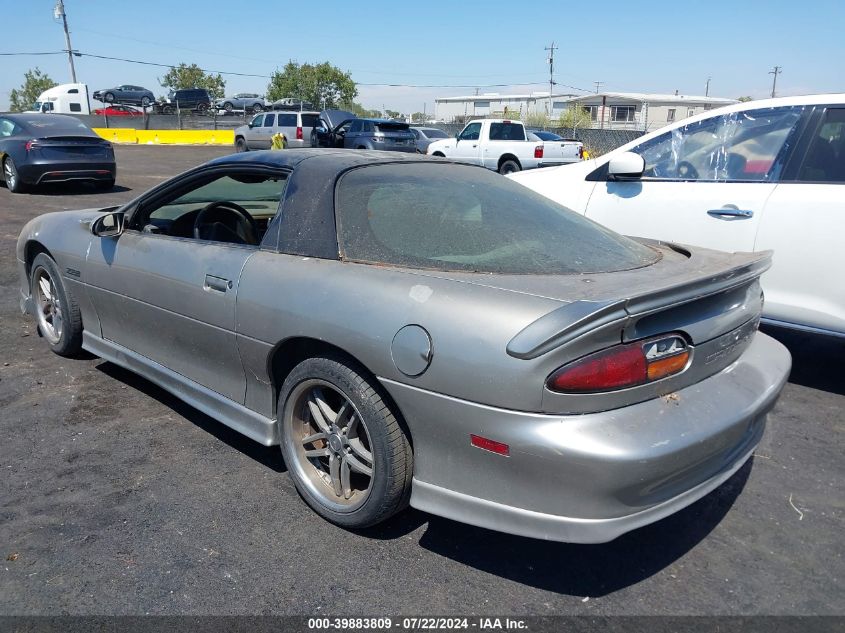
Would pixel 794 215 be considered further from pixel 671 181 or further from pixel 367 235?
pixel 367 235

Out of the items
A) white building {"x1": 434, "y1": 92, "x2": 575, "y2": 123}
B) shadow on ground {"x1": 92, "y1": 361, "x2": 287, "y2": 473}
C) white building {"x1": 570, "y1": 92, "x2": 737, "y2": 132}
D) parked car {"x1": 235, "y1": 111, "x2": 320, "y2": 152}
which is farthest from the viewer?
white building {"x1": 434, "y1": 92, "x2": 575, "y2": 123}

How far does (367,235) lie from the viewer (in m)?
2.95

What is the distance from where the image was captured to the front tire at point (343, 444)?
260 cm

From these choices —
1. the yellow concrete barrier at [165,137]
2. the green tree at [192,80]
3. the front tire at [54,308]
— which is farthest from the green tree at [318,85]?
the front tire at [54,308]

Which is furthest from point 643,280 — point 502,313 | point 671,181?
point 671,181

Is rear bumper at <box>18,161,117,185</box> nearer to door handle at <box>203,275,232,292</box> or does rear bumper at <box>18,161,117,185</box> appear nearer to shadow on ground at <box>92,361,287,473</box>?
shadow on ground at <box>92,361,287,473</box>

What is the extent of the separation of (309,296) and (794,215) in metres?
3.09

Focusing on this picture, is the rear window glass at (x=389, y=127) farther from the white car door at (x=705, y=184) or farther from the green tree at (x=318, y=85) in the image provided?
the green tree at (x=318, y=85)

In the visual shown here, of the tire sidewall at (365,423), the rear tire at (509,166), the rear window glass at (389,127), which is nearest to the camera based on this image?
the tire sidewall at (365,423)

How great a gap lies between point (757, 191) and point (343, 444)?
10.5 feet

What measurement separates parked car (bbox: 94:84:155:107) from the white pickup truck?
29.2 meters

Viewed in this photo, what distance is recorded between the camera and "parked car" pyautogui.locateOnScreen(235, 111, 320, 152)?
2669cm

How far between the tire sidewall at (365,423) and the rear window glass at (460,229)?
474 millimetres

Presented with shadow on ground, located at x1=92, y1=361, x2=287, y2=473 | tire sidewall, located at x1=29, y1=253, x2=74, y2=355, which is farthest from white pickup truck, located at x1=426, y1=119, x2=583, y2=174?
shadow on ground, located at x1=92, y1=361, x2=287, y2=473
